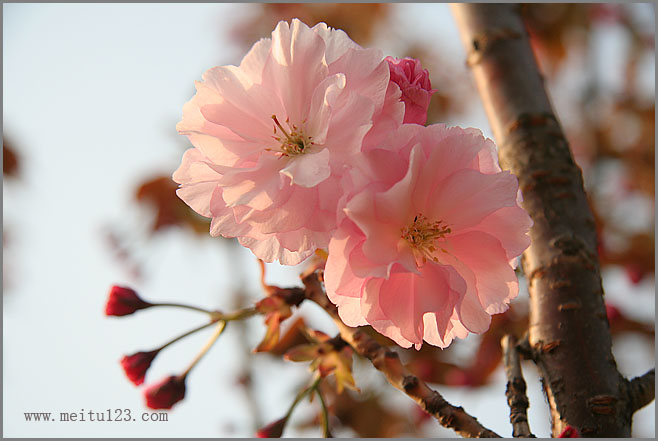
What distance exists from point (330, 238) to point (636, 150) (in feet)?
11.9

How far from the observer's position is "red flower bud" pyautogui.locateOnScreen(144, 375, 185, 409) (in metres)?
0.69

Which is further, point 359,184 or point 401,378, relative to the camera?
point 401,378

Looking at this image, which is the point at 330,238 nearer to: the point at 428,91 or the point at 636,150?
the point at 428,91

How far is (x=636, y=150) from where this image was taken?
3.45 m

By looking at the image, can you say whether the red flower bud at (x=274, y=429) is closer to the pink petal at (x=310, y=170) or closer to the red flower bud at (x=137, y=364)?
the red flower bud at (x=137, y=364)

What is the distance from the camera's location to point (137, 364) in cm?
68

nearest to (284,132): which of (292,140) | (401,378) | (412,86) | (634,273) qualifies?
(292,140)

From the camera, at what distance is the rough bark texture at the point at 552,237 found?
1.89 feet

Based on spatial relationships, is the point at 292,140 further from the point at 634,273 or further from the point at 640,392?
the point at 634,273

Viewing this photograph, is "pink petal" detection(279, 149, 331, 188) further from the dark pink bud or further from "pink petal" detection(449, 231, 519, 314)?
the dark pink bud

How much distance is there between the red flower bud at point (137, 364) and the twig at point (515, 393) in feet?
1.42

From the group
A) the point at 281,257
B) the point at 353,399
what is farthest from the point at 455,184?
the point at 353,399

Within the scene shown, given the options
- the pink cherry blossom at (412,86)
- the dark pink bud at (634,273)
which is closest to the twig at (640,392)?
the pink cherry blossom at (412,86)

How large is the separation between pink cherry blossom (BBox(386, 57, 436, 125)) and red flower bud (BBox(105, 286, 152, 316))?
0.46 meters
